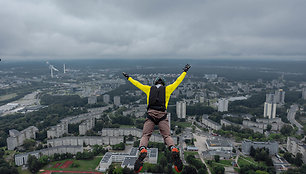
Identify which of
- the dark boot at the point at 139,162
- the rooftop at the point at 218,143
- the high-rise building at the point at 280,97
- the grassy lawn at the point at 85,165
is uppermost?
the dark boot at the point at 139,162

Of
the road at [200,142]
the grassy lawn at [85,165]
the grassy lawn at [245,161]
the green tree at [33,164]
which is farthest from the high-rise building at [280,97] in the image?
the green tree at [33,164]

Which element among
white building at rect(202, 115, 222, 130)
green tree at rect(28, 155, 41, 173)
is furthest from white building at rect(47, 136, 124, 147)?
white building at rect(202, 115, 222, 130)

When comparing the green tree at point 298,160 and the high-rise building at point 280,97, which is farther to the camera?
the high-rise building at point 280,97

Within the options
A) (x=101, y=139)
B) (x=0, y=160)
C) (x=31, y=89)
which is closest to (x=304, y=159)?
(x=101, y=139)

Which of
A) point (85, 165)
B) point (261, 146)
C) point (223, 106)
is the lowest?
point (85, 165)

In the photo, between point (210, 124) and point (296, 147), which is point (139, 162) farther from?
point (210, 124)

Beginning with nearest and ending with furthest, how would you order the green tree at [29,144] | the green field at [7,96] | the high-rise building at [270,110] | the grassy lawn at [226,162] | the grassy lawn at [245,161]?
the grassy lawn at [226,162]
the grassy lawn at [245,161]
the green tree at [29,144]
the high-rise building at [270,110]
the green field at [7,96]

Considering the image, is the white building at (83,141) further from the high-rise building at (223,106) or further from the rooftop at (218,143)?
the high-rise building at (223,106)

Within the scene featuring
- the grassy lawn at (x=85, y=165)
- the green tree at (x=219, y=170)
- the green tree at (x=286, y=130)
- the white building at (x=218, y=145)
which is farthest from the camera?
the green tree at (x=286, y=130)

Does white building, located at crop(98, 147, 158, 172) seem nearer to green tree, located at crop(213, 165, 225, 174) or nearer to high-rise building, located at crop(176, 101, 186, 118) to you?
green tree, located at crop(213, 165, 225, 174)

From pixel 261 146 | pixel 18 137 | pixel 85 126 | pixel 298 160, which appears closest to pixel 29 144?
pixel 18 137
